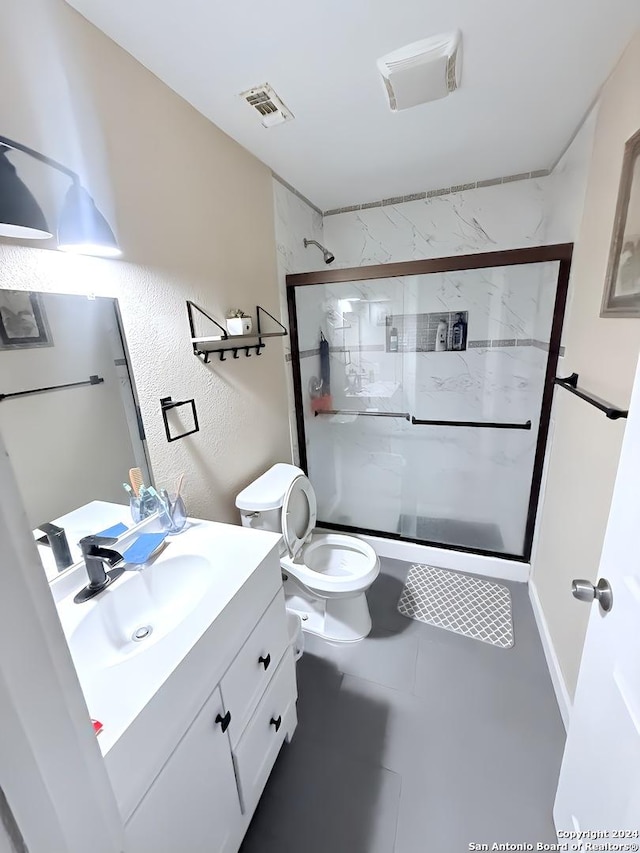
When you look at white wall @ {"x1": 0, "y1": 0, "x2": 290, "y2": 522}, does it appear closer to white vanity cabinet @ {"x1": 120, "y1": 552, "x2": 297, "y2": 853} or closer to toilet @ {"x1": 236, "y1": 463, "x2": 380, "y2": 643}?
toilet @ {"x1": 236, "y1": 463, "x2": 380, "y2": 643}

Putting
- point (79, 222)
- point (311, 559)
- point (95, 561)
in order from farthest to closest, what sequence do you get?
point (311, 559) → point (95, 561) → point (79, 222)

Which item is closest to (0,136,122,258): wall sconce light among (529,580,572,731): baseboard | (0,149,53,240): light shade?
(0,149,53,240): light shade

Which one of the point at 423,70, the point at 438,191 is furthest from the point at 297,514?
the point at 438,191

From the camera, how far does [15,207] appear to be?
749 mm

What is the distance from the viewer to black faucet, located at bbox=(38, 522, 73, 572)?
1.00 m

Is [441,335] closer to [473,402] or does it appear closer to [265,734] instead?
[473,402]

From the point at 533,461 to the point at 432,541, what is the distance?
2.63 ft

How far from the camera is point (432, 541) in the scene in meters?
→ 2.36

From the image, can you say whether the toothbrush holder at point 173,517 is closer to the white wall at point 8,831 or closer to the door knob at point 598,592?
the white wall at point 8,831

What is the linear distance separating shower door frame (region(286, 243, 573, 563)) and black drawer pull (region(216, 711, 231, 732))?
1595mm

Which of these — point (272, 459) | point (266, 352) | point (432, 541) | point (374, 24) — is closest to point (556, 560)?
point (432, 541)

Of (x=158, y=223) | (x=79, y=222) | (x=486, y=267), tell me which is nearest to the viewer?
(x=79, y=222)

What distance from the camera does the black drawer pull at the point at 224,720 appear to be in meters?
0.90

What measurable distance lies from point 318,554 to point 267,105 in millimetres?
2027
